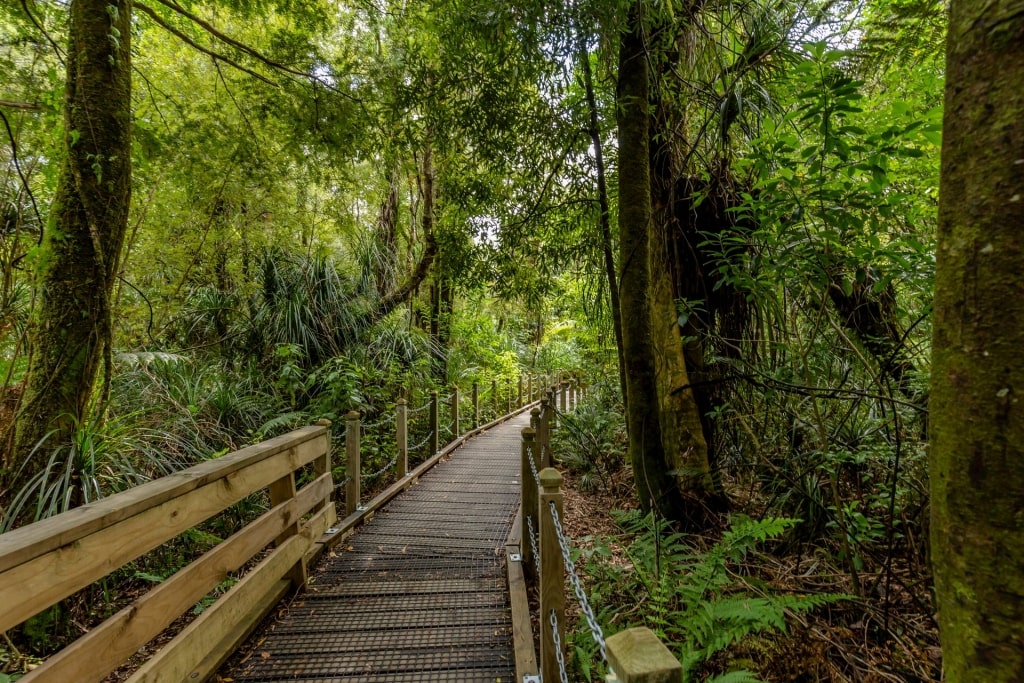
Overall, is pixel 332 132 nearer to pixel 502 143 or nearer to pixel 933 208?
pixel 502 143

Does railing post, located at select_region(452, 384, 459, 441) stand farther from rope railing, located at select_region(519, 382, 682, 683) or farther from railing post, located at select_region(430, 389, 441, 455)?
rope railing, located at select_region(519, 382, 682, 683)

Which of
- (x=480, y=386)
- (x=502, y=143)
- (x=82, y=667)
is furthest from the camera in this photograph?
(x=480, y=386)

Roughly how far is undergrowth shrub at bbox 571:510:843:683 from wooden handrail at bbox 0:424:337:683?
75.0 inches

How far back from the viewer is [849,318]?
4219 mm

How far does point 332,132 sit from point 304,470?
414 centimetres

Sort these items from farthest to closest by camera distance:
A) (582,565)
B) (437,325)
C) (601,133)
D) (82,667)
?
(437,325), (601,133), (582,565), (82,667)

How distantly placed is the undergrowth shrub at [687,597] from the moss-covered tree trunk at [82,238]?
11.3 ft

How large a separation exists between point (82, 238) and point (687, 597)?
14.1 feet

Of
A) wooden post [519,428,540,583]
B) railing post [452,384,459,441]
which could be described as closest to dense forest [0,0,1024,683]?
wooden post [519,428,540,583]

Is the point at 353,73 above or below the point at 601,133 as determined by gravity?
above

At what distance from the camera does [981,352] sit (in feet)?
2.91

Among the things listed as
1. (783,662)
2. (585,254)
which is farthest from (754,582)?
(585,254)

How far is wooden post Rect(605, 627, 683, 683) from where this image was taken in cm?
89

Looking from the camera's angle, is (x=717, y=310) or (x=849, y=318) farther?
(x=717, y=310)
